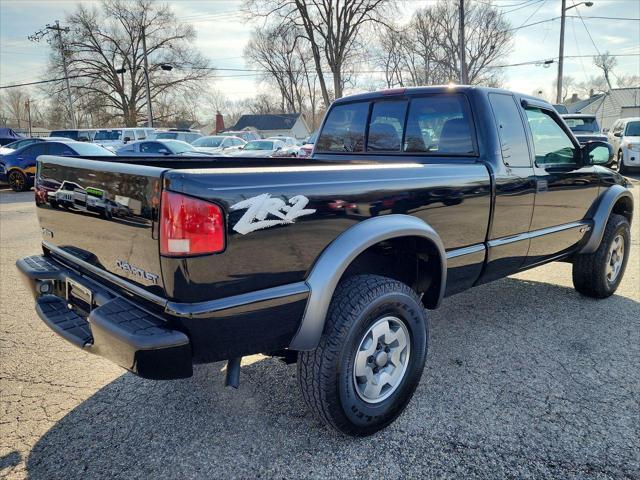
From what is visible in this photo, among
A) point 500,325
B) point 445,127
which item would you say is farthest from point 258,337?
point 500,325

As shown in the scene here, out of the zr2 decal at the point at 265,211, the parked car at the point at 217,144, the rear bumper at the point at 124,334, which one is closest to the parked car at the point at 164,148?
the parked car at the point at 217,144

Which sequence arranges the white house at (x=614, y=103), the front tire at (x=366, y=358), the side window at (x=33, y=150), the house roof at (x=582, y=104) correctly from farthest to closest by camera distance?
the house roof at (x=582, y=104) < the white house at (x=614, y=103) < the side window at (x=33, y=150) < the front tire at (x=366, y=358)

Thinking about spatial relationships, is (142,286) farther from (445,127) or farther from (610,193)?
(610,193)

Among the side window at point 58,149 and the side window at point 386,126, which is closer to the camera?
the side window at point 386,126

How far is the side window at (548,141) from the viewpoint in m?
3.60

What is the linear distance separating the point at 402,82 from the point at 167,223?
62406mm

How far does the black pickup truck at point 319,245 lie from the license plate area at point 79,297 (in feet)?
0.06

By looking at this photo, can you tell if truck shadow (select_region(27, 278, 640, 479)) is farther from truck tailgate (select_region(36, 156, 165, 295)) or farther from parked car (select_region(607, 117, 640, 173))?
parked car (select_region(607, 117, 640, 173))

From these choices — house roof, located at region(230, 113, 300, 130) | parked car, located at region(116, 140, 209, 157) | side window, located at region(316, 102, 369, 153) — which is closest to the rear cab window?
side window, located at region(316, 102, 369, 153)

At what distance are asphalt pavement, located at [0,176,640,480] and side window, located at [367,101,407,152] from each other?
160 cm

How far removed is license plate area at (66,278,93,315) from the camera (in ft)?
7.74

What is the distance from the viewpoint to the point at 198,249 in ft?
5.98

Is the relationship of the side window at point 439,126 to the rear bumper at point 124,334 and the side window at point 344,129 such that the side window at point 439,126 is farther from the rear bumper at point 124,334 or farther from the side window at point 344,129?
the rear bumper at point 124,334

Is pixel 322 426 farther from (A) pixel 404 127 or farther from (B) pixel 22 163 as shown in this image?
(B) pixel 22 163
